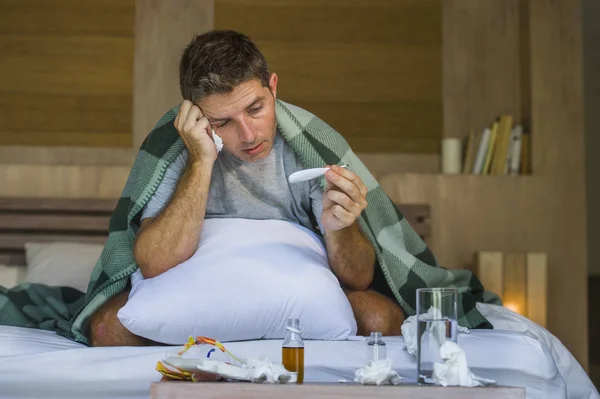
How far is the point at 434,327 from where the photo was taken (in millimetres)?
1757

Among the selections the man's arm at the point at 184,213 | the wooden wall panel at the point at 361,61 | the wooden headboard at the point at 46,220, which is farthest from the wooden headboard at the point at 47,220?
the man's arm at the point at 184,213

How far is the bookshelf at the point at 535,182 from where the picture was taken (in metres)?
4.24

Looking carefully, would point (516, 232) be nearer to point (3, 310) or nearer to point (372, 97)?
point (372, 97)

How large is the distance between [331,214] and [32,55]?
99.4 inches

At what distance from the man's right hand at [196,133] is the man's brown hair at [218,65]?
0.04 m

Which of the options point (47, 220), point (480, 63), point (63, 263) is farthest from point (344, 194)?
point (480, 63)

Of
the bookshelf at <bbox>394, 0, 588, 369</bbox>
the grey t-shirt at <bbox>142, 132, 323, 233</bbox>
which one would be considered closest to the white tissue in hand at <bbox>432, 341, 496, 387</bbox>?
the grey t-shirt at <bbox>142, 132, 323, 233</bbox>

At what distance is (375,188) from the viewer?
9.42 ft

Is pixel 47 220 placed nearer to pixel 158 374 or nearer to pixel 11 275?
pixel 11 275

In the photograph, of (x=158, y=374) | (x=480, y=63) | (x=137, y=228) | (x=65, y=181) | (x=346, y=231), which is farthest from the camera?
(x=480, y=63)

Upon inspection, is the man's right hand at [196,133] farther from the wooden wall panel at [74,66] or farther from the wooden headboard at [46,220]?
the wooden wall panel at [74,66]

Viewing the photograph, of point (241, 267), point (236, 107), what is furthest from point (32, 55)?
point (241, 267)

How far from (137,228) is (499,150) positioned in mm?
2154

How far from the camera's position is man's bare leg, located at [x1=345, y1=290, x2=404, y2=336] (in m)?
2.45
